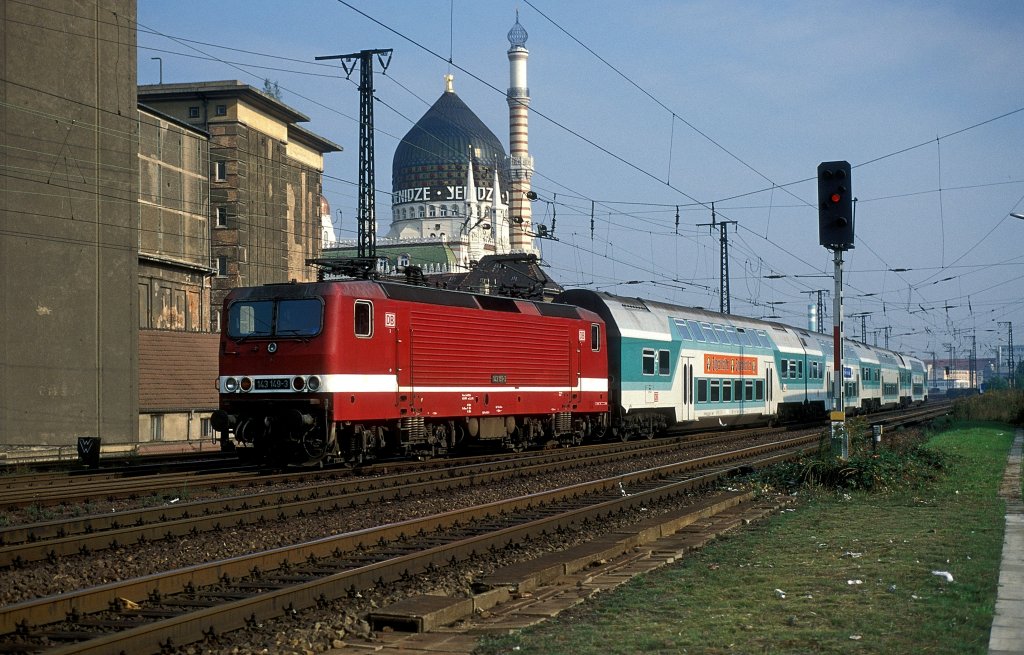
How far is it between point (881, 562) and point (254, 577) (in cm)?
637

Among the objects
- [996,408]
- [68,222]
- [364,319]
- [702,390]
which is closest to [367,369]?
[364,319]

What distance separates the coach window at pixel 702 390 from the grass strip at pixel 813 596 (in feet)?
70.8

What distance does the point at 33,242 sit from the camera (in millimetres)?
36062

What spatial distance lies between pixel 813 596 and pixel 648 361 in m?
24.8

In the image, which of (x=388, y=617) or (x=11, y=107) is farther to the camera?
(x=11, y=107)

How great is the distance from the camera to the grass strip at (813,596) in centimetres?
827

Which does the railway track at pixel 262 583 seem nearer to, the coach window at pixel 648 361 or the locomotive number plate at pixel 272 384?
the locomotive number plate at pixel 272 384

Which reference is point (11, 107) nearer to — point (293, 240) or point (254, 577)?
point (254, 577)

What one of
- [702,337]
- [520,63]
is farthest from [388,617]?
[520,63]

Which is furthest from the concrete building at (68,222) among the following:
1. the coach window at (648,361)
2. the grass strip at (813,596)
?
the grass strip at (813,596)

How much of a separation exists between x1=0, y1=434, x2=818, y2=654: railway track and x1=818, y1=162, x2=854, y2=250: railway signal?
19.1 feet

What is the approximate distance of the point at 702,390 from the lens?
125 feet

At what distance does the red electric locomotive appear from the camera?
21.7 metres

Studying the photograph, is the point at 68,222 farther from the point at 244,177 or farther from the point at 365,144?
the point at 244,177
